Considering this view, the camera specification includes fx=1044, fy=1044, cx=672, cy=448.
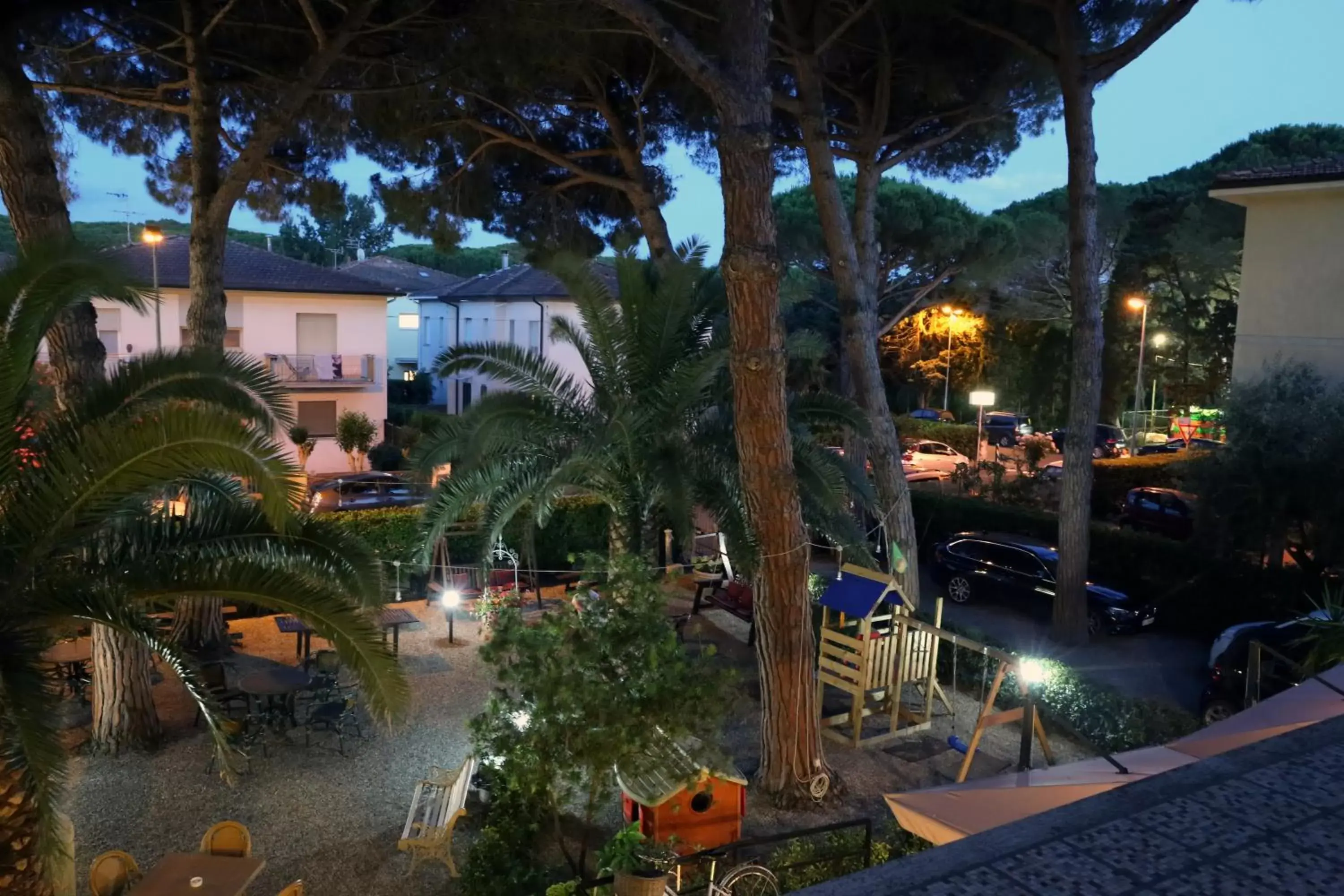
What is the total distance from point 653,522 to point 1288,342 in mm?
14252

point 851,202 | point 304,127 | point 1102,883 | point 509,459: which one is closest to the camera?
point 1102,883

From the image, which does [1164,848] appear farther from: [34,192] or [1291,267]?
[1291,267]

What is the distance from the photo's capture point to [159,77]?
1638 cm

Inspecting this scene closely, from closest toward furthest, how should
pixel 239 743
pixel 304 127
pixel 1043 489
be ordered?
pixel 239 743 < pixel 304 127 < pixel 1043 489

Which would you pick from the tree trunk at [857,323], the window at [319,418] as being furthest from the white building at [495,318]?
the tree trunk at [857,323]

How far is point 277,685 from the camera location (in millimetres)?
11070

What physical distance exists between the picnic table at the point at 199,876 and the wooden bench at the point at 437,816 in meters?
1.49

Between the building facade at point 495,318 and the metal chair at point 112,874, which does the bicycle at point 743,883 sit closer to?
the metal chair at point 112,874

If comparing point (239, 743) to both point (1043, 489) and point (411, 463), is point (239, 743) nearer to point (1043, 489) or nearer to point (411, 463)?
point (411, 463)

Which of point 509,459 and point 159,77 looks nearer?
point 509,459

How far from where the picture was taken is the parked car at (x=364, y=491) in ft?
77.4

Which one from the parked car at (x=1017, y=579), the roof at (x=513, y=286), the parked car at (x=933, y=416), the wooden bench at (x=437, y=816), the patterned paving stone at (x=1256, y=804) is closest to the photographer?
the patterned paving stone at (x=1256, y=804)

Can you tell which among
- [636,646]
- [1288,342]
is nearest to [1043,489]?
[1288,342]

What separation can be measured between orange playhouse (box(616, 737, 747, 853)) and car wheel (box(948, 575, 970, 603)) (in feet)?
35.1
